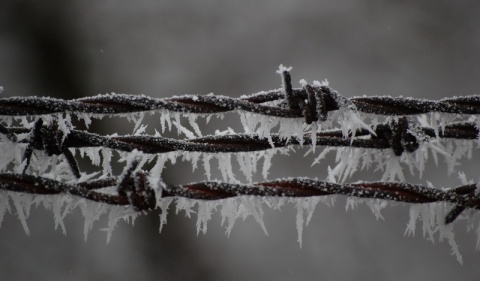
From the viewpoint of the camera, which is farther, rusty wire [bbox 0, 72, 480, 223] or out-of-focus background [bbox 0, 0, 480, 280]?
out-of-focus background [bbox 0, 0, 480, 280]

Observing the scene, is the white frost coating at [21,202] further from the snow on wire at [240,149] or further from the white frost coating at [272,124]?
the white frost coating at [272,124]

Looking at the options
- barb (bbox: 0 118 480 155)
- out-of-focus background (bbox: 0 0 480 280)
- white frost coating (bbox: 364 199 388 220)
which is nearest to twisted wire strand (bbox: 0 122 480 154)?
barb (bbox: 0 118 480 155)

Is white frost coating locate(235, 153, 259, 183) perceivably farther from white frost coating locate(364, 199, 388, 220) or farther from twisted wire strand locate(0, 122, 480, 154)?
white frost coating locate(364, 199, 388, 220)

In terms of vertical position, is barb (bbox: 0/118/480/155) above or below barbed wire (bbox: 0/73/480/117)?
below

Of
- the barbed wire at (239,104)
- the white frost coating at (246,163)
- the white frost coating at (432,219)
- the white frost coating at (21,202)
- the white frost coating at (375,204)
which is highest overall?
the barbed wire at (239,104)

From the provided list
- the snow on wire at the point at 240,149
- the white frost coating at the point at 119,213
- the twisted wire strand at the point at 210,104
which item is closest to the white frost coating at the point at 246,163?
the snow on wire at the point at 240,149

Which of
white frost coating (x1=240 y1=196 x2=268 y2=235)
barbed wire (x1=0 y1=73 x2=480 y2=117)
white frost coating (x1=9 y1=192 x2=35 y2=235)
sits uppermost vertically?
barbed wire (x1=0 y1=73 x2=480 y2=117)

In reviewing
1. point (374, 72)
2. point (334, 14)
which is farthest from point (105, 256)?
point (334, 14)
